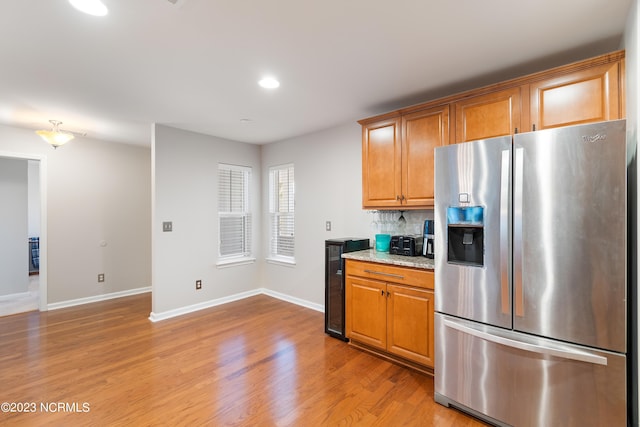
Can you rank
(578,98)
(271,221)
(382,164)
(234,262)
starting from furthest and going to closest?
(271,221)
(234,262)
(382,164)
(578,98)

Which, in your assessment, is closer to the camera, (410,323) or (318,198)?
(410,323)

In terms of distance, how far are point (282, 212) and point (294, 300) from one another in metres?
1.40

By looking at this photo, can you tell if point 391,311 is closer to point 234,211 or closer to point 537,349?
point 537,349

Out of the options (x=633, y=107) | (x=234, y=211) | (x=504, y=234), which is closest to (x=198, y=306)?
(x=234, y=211)

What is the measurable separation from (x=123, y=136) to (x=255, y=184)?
2065 mm

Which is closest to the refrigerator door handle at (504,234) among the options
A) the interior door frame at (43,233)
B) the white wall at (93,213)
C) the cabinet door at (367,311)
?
the cabinet door at (367,311)

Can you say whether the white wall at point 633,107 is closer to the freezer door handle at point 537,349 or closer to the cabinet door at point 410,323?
the freezer door handle at point 537,349

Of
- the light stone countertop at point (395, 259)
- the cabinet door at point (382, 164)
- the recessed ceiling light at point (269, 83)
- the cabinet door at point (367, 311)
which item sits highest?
the recessed ceiling light at point (269, 83)

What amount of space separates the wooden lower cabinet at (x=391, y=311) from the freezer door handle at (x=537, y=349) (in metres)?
0.45


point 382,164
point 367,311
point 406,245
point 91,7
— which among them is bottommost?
point 367,311

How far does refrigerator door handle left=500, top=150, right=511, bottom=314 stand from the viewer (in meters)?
1.82

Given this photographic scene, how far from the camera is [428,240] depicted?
2773 mm

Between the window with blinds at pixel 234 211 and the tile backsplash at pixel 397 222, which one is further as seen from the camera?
the window with blinds at pixel 234 211

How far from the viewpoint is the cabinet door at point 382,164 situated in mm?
2916
